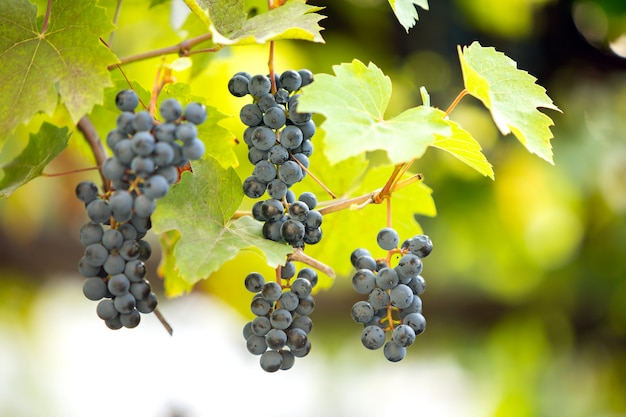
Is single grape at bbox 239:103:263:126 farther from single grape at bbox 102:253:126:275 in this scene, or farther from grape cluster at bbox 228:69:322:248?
single grape at bbox 102:253:126:275

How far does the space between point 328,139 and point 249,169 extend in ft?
1.04

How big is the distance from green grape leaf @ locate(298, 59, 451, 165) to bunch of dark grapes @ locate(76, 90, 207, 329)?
0.10 m

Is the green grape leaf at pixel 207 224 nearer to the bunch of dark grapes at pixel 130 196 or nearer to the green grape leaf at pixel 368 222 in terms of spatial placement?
the bunch of dark grapes at pixel 130 196

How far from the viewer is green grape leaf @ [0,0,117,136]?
2.05ft

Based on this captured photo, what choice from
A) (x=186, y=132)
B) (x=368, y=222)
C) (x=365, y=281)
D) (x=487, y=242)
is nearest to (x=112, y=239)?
(x=186, y=132)

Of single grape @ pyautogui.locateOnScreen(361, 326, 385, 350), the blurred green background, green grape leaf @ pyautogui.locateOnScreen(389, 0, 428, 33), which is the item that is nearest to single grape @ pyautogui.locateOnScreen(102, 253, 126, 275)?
single grape @ pyautogui.locateOnScreen(361, 326, 385, 350)

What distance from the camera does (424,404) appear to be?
2508 mm

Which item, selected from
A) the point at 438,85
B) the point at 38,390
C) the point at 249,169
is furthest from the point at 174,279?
the point at 38,390

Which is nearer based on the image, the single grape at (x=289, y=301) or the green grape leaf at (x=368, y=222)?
the single grape at (x=289, y=301)

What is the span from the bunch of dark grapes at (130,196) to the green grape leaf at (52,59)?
5cm

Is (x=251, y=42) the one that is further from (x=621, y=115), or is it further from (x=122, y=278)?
(x=621, y=115)

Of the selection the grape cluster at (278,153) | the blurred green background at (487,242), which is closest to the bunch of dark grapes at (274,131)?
the grape cluster at (278,153)

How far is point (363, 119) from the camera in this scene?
62 cm

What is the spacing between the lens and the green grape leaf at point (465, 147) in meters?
0.64
